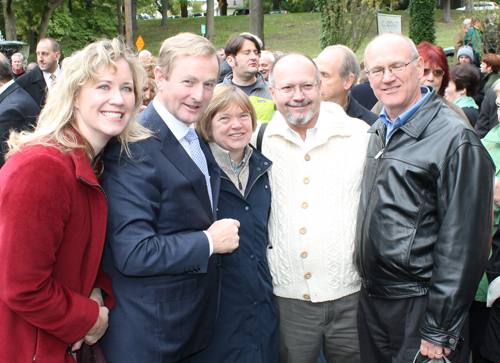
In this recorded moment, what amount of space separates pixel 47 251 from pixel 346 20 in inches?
560

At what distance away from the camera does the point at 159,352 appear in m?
2.08

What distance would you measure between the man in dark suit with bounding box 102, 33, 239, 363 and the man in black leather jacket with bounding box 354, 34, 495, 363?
2.85 feet

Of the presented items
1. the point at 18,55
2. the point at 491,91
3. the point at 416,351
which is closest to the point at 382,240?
the point at 416,351

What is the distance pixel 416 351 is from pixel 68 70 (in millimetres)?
2373

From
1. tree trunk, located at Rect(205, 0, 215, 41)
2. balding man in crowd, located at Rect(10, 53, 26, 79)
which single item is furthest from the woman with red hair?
tree trunk, located at Rect(205, 0, 215, 41)

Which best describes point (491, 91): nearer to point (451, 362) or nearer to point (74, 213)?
point (451, 362)

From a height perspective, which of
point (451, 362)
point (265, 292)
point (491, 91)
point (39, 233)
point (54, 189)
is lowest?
point (451, 362)

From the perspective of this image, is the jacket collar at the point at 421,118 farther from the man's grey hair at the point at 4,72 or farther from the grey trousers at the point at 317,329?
the man's grey hair at the point at 4,72

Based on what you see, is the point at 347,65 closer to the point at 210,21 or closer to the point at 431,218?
the point at 431,218

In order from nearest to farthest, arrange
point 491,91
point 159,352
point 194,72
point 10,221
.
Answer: point 10,221, point 159,352, point 194,72, point 491,91

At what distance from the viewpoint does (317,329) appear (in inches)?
111

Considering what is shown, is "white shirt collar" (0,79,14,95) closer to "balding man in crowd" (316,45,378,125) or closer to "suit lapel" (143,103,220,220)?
"suit lapel" (143,103,220,220)

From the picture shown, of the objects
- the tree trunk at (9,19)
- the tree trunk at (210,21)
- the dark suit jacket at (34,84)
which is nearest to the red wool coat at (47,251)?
the dark suit jacket at (34,84)

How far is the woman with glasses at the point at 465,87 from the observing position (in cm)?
480
